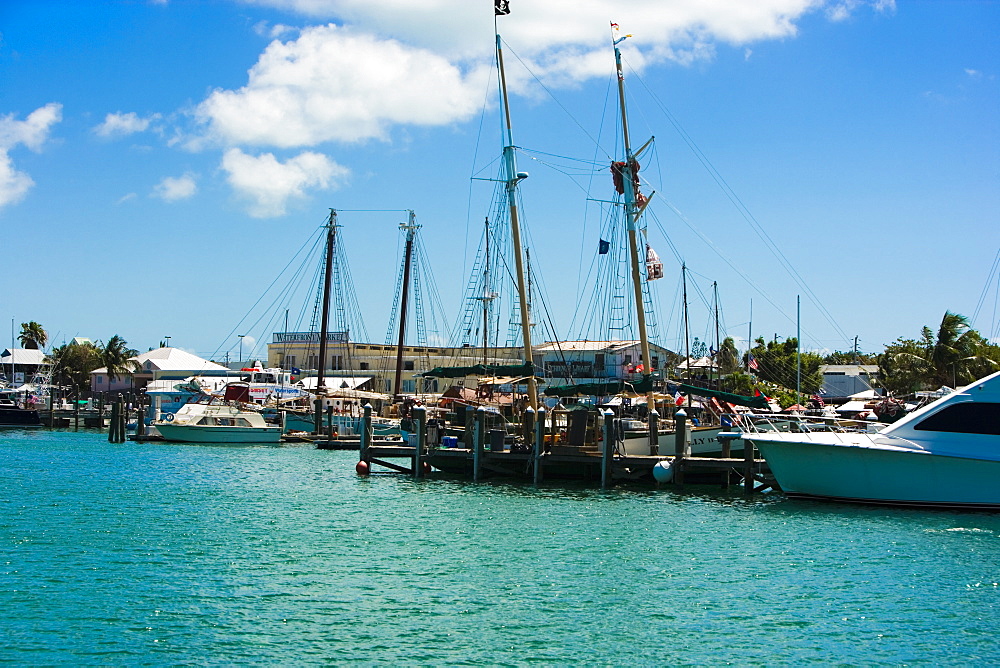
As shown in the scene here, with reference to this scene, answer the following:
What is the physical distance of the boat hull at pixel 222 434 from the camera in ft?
243

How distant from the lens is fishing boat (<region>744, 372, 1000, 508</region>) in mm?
33438

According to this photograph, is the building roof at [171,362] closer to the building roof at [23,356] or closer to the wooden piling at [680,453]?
the building roof at [23,356]

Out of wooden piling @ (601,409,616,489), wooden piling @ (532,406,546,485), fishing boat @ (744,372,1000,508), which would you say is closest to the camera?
fishing boat @ (744,372,1000,508)

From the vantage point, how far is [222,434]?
74438 millimetres

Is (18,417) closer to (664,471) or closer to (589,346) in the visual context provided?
(589,346)

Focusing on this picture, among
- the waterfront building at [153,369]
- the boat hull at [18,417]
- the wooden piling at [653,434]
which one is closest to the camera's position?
the wooden piling at [653,434]

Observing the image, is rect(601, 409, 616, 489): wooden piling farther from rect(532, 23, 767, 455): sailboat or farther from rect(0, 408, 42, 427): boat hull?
rect(0, 408, 42, 427): boat hull

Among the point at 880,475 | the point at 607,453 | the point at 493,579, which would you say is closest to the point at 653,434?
the point at 607,453

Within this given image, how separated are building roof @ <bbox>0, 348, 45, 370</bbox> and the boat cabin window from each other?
129510 millimetres

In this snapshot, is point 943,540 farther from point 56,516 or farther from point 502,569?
point 56,516

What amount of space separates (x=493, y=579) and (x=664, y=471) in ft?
55.6

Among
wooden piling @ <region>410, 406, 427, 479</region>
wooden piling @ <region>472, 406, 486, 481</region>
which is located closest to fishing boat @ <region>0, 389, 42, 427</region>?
wooden piling @ <region>410, 406, 427, 479</region>

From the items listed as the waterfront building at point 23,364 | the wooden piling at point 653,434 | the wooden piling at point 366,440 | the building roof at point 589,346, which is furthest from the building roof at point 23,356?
the wooden piling at point 653,434

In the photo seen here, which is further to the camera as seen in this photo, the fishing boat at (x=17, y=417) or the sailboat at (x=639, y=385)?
the fishing boat at (x=17, y=417)
